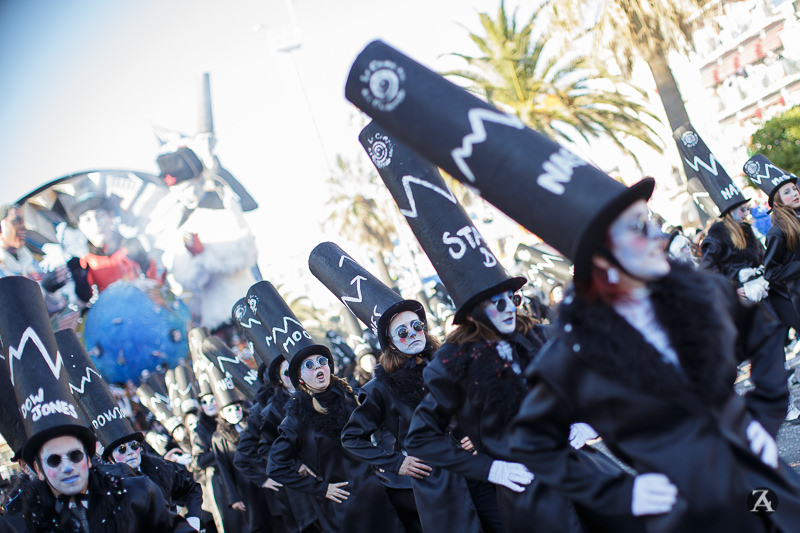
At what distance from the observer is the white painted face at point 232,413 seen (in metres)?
10.3

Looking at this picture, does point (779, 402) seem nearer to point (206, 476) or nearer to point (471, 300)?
point (471, 300)

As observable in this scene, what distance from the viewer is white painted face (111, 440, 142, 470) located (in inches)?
285

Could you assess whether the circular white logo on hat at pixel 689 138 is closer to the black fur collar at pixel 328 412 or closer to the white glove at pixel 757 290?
the white glove at pixel 757 290

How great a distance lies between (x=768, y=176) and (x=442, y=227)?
4823 millimetres

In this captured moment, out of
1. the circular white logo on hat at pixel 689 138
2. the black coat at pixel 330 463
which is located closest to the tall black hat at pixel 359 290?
the black coat at pixel 330 463

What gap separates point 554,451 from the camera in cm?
296

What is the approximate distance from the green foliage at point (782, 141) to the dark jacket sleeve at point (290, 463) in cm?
1672

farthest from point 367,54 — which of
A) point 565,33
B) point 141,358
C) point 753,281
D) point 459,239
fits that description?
point 141,358

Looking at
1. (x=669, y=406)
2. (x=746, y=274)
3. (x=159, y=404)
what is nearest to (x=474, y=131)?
(x=669, y=406)

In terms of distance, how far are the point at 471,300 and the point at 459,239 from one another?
0.44 metres

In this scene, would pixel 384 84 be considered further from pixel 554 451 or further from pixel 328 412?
pixel 328 412

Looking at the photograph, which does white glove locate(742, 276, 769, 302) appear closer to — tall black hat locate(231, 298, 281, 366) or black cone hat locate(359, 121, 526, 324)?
black cone hat locate(359, 121, 526, 324)

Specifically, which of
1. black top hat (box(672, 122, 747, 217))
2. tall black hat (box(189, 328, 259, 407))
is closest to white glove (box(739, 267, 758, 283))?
black top hat (box(672, 122, 747, 217))

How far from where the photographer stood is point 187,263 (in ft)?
134
